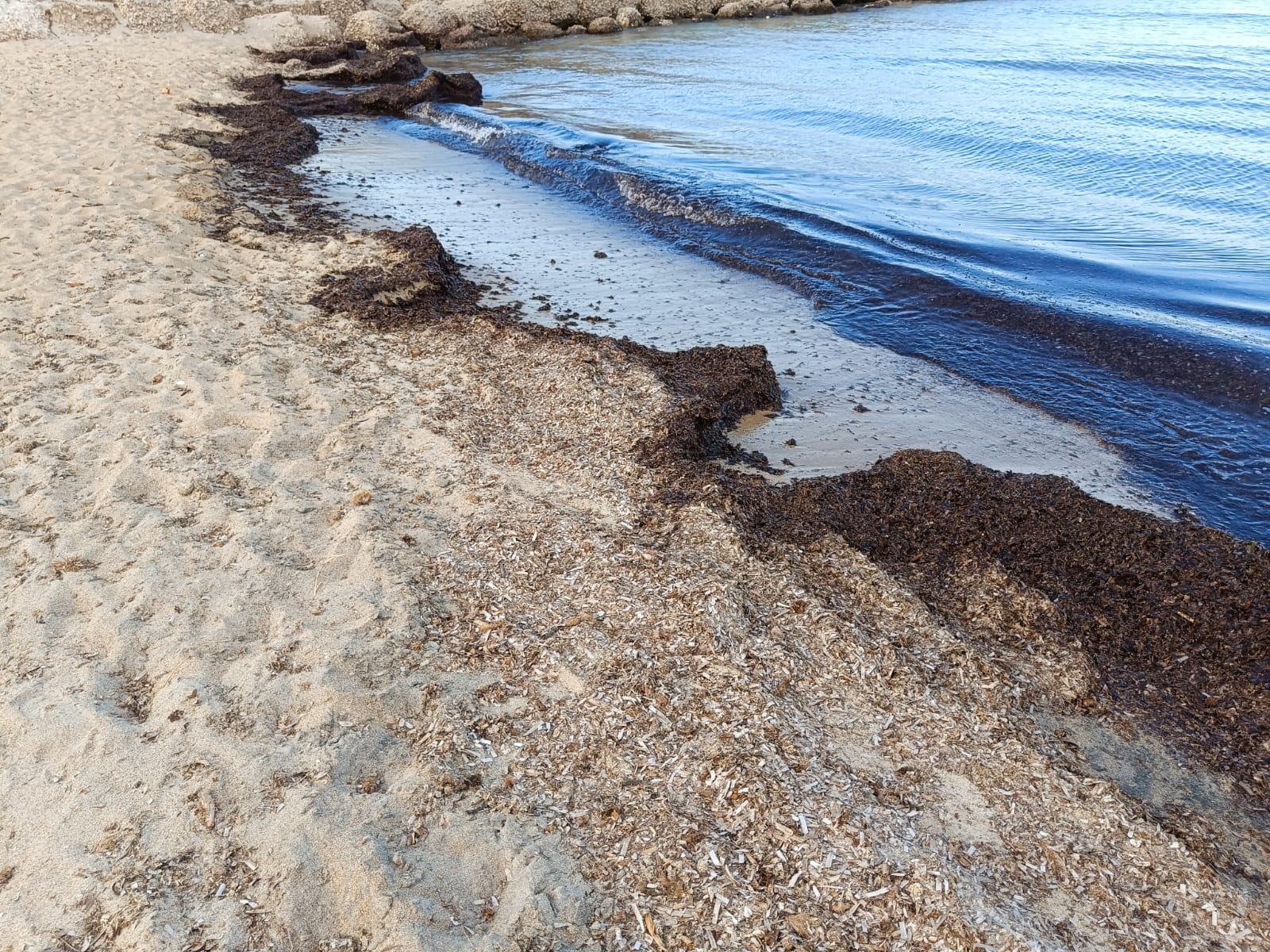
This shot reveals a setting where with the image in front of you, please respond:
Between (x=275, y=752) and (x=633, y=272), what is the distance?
6509 millimetres

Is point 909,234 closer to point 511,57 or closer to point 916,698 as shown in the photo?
point 916,698

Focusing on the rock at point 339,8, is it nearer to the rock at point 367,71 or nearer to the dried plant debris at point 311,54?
the dried plant debris at point 311,54

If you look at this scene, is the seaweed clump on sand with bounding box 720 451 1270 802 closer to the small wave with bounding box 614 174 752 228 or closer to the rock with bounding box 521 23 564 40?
the small wave with bounding box 614 174 752 228

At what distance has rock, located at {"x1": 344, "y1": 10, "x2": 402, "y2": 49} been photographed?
22453mm

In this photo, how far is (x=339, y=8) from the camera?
23531 mm

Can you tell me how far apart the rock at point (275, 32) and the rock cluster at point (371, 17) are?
0.07 feet

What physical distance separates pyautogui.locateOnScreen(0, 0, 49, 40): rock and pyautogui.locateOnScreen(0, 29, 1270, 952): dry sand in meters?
17.6

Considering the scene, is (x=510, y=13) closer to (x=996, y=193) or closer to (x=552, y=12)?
(x=552, y=12)

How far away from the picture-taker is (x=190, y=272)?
677 cm

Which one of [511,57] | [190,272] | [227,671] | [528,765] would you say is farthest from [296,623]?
[511,57]

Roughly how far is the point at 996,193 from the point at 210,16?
19.8 m

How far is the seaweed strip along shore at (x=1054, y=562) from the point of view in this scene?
11.9 ft

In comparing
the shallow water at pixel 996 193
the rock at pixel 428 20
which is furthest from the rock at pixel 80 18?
the shallow water at pixel 996 193

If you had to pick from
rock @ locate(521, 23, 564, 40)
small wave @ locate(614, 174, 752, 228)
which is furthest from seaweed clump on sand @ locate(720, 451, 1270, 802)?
rock @ locate(521, 23, 564, 40)
